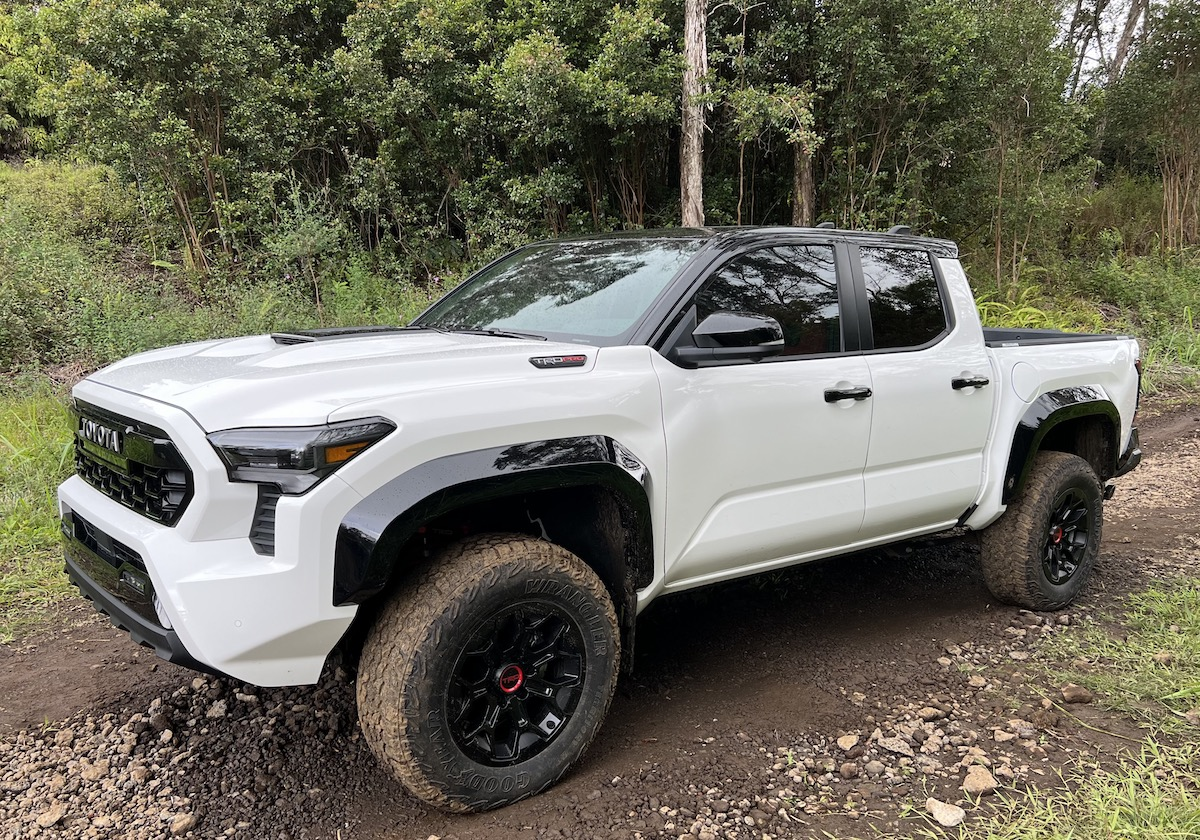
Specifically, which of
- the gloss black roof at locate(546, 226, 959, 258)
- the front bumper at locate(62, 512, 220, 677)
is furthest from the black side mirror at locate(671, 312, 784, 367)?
the front bumper at locate(62, 512, 220, 677)

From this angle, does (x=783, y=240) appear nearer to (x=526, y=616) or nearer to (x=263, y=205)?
(x=526, y=616)

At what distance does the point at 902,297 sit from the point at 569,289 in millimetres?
1542

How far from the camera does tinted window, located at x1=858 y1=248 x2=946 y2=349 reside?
3.43m

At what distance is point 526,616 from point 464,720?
0.35 m

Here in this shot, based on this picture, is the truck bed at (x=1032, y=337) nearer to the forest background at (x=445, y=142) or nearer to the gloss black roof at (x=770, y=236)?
the gloss black roof at (x=770, y=236)

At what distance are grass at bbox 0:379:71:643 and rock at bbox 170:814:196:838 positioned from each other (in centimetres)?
189

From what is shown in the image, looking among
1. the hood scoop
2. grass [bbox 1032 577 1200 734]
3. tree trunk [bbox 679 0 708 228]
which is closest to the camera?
the hood scoop

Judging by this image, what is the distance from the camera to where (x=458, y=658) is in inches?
88.0

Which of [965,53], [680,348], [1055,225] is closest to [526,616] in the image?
[680,348]

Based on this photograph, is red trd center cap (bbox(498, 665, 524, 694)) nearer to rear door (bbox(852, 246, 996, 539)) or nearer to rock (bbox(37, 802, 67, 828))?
rock (bbox(37, 802, 67, 828))

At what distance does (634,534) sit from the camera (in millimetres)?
2568

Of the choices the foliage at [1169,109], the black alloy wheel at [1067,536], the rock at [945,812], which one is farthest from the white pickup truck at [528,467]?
the foliage at [1169,109]

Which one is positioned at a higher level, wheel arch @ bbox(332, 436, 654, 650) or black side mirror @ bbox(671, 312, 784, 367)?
black side mirror @ bbox(671, 312, 784, 367)

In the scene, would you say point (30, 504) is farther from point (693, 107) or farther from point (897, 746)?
point (693, 107)
